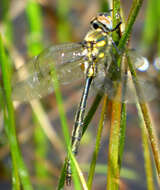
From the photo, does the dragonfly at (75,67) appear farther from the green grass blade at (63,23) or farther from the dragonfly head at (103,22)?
the green grass blade at (63,23)

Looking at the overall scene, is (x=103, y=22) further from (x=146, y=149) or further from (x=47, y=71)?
(x=146, y=149)

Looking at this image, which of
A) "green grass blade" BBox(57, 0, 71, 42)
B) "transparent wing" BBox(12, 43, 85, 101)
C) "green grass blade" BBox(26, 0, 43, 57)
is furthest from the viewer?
"green grass blade" BBox(57, 0, 71, 42)

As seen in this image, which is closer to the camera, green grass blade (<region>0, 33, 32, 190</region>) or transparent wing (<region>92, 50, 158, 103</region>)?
green grass blade (<region>0, 33, 32, 190</region>)

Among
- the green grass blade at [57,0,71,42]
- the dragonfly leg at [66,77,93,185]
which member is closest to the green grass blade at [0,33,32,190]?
the dragonfly leg at [66,77,93,185]

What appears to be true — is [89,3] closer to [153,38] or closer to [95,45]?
[153,38]

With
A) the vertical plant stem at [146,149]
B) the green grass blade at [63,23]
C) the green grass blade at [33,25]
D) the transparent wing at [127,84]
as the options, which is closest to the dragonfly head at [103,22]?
the transparent wing at [127,84]

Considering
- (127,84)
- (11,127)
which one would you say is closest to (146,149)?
(127,84)

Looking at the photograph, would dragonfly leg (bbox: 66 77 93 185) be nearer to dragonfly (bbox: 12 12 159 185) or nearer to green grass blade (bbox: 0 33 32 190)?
dragonfly (bbox: 12 12 159 185)

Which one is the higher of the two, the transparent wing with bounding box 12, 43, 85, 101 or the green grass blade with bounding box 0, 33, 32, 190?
the transparent wing with bounding box 12, 43, 85, 101
